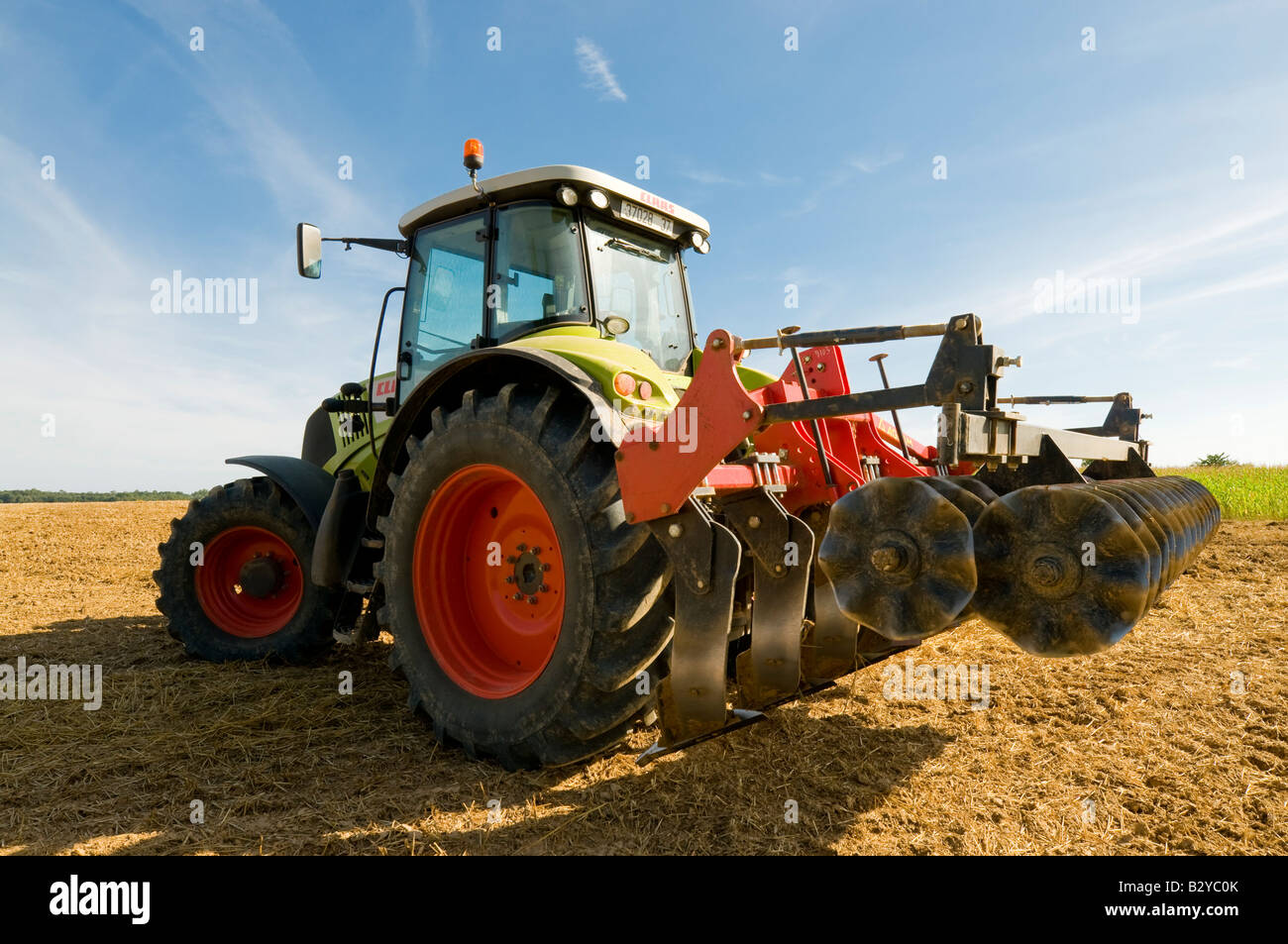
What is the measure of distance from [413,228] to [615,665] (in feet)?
10.1

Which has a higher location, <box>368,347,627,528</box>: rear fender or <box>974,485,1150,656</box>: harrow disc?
<box>368,347,627,528</box>: rear fender

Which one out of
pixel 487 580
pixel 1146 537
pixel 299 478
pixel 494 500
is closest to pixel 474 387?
pixel 494 500

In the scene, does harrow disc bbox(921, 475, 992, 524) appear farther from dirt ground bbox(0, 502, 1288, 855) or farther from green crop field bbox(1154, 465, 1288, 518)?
green crop field bbox(1154, 465, 1288, 518)

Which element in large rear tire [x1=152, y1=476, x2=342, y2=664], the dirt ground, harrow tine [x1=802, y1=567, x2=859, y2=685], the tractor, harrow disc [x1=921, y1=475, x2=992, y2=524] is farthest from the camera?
large rear tire [x1=152, y1=476, x2=342, y2=664]

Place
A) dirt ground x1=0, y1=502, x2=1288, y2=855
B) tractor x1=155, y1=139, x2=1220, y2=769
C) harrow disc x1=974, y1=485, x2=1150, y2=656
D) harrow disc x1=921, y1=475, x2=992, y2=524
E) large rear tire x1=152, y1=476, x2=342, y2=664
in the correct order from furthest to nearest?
large rear tire x1=152, y1=476, x2=342, y2=664 → dirt ground x1=0, y1=502, x2=1288, y2=855 → harrow disc x1=921, y1=475, x2=992, y2=524 → tractor x1=155, y1=139, x2=1220, y2=769 → harrow disc x1=974, y1=485, x2=1150, y2=656

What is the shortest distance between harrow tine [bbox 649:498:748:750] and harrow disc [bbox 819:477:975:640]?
384mm

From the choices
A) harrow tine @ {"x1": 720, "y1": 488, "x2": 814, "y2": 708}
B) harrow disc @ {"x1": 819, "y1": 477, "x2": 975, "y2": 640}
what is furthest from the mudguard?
harrow disc @ {"x1": 819, "y1": 477, "x2": 975, "y2": 640}

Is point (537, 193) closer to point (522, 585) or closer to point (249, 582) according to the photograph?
point (522, 585)

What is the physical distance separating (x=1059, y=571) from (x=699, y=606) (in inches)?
40.6

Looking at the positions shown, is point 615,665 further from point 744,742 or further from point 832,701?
point 832,701

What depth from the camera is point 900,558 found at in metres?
2.03

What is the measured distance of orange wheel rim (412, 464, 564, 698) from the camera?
3.11 metres

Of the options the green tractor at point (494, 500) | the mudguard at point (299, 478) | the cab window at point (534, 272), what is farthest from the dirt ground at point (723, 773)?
the cab window at point (534, 272)

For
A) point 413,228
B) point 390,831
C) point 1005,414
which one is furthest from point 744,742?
point 413,228
